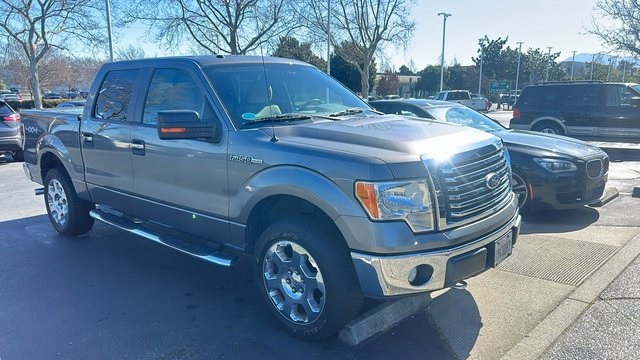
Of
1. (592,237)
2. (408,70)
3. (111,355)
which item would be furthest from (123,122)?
(408,70)

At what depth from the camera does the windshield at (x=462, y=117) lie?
714 cm

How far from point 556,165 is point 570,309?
2.69m

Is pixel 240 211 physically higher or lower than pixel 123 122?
lower

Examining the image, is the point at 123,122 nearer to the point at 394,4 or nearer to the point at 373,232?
the point at 373,232

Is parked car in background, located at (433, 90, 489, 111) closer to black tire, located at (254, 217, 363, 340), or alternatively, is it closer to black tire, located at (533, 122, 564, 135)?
black tire, located at (533, 122, 564, 135)

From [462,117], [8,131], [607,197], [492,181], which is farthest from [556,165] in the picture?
[8,131]

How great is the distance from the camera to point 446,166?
3.03 metres

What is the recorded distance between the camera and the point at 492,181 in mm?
3371

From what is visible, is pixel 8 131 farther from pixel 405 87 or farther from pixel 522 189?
pixel 405 87

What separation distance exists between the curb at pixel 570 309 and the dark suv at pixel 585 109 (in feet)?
28.3

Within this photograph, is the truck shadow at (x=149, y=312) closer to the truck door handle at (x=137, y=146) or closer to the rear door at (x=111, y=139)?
the rear door at (x=111, y=139)

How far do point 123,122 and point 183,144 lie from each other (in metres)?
1.06

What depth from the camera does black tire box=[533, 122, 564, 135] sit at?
1280 cm

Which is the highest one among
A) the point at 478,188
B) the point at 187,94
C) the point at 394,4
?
the point at 394,4
